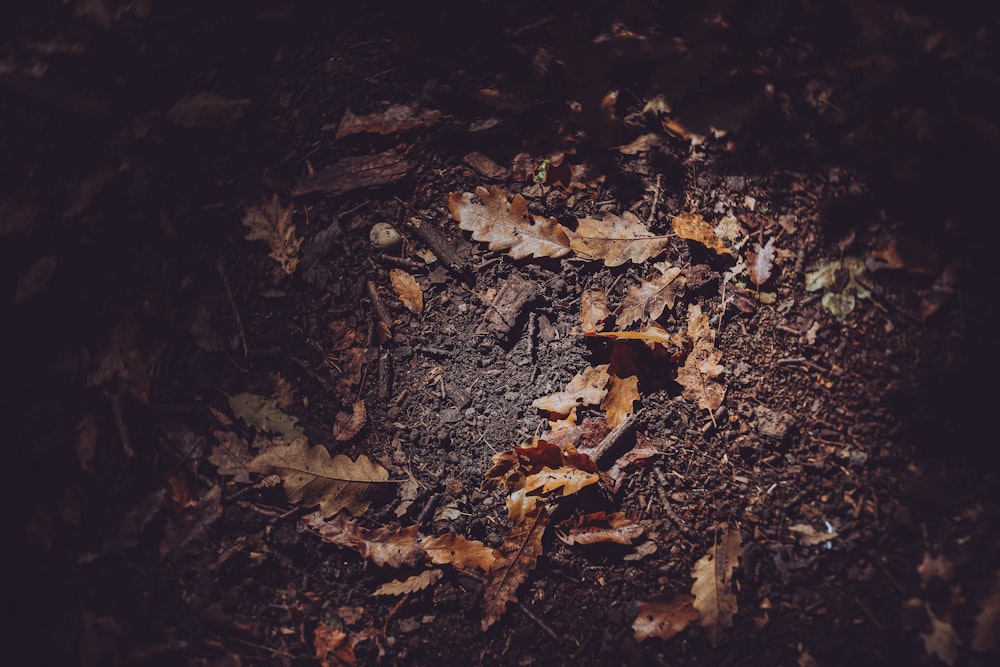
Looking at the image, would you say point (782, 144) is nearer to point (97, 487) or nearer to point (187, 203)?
point (187, 203)

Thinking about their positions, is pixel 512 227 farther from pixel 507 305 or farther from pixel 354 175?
pixel 354 175

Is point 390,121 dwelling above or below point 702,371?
above

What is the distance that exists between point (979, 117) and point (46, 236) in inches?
142

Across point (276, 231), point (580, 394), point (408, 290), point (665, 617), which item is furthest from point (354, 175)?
point (665, 617)

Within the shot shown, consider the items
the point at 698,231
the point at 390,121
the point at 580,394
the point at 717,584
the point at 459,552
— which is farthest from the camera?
the point at 390,121

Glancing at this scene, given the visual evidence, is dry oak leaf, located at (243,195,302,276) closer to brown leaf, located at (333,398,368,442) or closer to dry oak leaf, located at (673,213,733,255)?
brown leaf, located at (333,398,368,442)

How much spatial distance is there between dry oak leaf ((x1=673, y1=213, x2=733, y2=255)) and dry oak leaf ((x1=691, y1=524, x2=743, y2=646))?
1.05 metres

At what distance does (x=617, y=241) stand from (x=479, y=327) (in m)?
0.65

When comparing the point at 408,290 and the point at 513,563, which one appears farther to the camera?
the point at 408,290

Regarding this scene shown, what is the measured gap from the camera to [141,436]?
2045 millimetres

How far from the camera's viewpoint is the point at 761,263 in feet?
6.72

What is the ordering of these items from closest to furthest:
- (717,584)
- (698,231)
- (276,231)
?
1. (717,584)
2. (698,231)
3. (276,231)

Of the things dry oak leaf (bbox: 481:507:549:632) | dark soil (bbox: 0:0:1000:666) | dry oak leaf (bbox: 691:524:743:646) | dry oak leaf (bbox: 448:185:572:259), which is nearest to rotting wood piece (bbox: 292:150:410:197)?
dark soil (bbox: 0:0:1000:666)

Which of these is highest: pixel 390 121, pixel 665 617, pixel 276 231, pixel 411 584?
pixel 390 121
